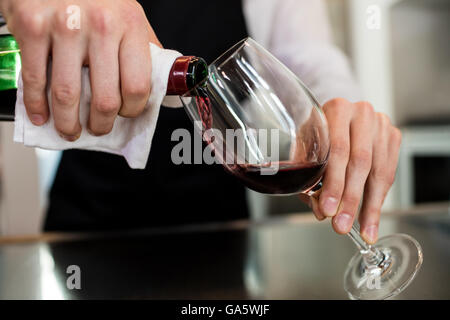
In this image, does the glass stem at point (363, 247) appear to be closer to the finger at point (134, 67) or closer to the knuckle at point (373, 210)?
the knuckle at point (373, 210)

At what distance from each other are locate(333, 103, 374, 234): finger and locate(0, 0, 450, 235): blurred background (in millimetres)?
1516

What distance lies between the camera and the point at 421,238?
0.62 m

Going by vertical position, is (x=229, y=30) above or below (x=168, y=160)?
above

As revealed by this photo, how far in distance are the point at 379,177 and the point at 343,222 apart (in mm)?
91

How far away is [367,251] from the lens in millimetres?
448

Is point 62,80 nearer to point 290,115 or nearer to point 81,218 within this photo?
point 290,115

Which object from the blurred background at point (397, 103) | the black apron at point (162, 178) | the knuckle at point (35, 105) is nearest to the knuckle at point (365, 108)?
the knuckle at point (35, 105)

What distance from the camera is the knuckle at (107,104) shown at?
319mm

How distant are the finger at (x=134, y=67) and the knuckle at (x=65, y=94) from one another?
0.04 m

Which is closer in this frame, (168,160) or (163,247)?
(163,247)

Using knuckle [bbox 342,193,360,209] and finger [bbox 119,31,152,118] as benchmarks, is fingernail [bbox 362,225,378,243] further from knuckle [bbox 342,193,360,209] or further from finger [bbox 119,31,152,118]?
finger [bbox 119,31,152,118]

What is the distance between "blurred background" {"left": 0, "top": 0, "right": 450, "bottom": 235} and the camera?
5.75ft

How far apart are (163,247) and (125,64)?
41 cm
